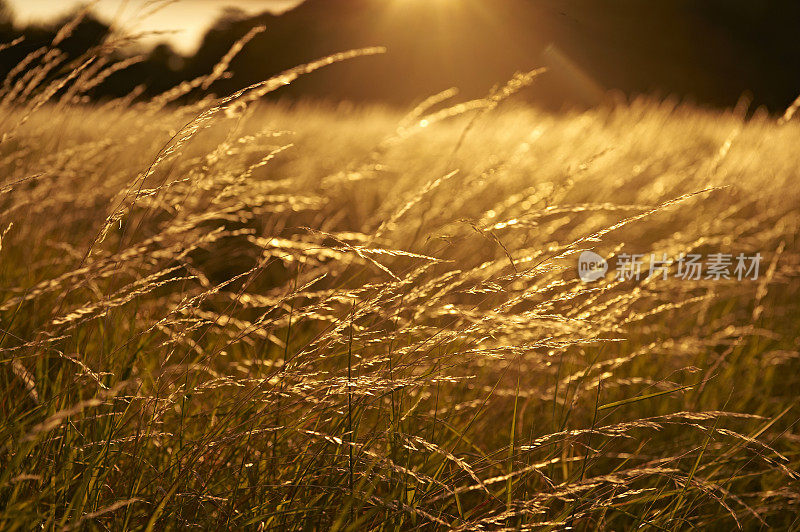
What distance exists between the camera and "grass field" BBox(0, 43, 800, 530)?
1126mm

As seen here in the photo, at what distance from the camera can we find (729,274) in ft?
10.8

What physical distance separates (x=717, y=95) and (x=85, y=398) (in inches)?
1183

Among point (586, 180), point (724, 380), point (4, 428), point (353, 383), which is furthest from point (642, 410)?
point (586, 180)

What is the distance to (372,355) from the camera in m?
1.74

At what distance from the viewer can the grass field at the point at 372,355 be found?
1.13 m

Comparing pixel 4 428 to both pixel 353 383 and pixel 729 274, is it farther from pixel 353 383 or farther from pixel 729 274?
pixel 729 274
